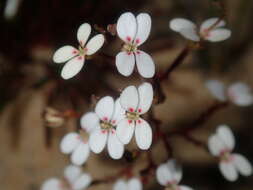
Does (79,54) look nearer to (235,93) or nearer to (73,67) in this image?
(73,67)

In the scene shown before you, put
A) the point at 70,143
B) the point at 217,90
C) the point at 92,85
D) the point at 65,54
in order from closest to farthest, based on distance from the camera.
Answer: the point at 65,54 → the point at 70,143 → the point at 217,90 → the point at 92,85

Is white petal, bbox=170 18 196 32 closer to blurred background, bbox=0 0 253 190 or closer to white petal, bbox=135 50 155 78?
white petal, bbox=135 50 155 78

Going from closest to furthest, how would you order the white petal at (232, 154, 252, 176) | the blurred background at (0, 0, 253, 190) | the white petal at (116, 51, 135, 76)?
the white petal at (116, 51, 135, 76) → the white petal at (232, 154, 252, 176) → the blurred background at (0, 0, 253, 190)

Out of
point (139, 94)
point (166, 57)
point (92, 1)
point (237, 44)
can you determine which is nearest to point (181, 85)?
point (166, 57)

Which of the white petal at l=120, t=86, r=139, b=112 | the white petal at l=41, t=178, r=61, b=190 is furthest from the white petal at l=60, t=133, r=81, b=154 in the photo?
the white petal at l=120, t=86, r=139, b=112

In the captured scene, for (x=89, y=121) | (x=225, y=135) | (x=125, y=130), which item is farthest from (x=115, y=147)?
(x=225, y=135)

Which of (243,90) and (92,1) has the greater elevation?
(92,1)

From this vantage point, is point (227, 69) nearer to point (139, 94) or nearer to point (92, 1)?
point (92, 1)
